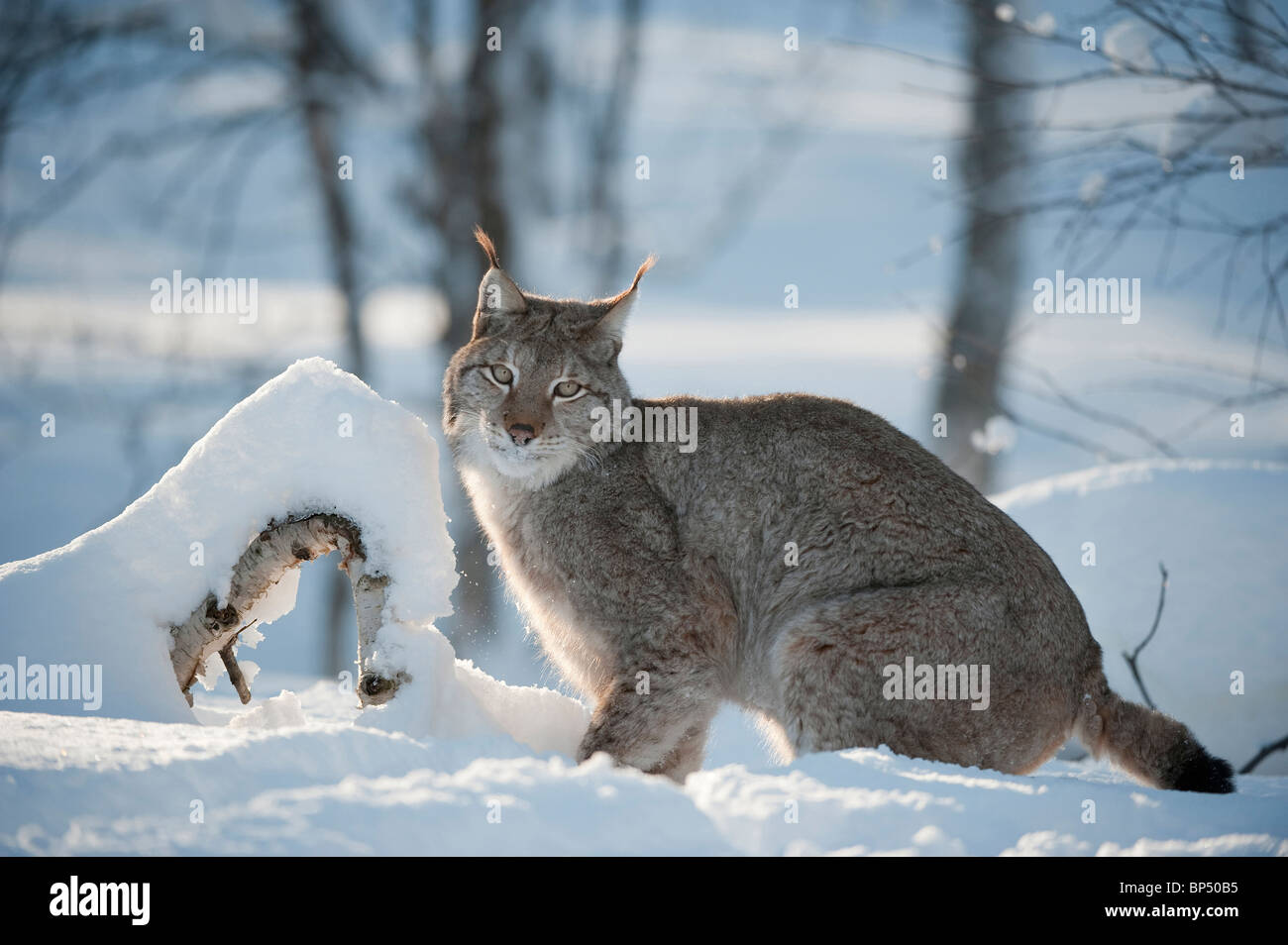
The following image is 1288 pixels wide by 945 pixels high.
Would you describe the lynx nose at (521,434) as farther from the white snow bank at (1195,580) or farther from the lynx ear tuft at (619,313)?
the white snow bank at (1195,580)

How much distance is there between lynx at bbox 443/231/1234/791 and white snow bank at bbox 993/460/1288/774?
1.55 metres

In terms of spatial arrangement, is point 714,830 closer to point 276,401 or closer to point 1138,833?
point 1138,833

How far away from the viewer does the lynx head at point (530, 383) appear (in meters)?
4.68

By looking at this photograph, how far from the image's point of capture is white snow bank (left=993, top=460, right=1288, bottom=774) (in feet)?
18.0

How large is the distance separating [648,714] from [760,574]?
78cm

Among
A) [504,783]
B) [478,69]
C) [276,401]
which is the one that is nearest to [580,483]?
[276,401]

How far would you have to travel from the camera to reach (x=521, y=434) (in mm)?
4594

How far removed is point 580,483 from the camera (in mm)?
4777

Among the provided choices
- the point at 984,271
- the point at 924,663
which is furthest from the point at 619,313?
the point at 984,271

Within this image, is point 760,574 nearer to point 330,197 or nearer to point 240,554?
point 240,554

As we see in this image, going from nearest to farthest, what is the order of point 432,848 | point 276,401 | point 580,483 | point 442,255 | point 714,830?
point 432,848 < point 714,830 < point 276,401 < point 580,483 < point 442,255

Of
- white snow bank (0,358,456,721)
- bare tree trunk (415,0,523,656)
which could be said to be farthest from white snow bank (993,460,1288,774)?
bare tree trunk (415,0,523,656)

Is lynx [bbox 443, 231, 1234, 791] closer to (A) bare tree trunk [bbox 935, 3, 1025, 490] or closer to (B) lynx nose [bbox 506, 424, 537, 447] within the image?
(B) lynx nose [bbox 506, 424, 537, 447]

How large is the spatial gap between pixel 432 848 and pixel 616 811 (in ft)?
1.62
